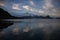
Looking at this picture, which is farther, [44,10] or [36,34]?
[44,10]

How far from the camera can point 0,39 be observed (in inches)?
90.9

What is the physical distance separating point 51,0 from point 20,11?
78 centimetres

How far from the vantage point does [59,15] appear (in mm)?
2785

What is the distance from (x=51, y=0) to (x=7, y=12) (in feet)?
3.55

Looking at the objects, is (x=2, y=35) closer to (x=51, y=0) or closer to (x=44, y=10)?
(x=44, y=10)

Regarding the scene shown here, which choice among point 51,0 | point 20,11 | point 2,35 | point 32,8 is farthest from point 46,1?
point 2,35

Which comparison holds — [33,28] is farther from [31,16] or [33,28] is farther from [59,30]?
[59,30]

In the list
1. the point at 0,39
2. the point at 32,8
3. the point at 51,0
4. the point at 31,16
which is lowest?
the point at 0,39

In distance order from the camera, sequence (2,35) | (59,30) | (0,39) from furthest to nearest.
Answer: (59,30) < (2,35) < (0,39)

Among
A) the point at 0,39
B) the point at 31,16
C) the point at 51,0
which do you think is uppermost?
the point at 51,0

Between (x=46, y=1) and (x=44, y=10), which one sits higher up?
(x=46, y=1)

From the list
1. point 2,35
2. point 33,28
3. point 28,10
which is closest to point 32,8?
point 28,10

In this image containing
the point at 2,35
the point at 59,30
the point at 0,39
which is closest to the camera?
the point at 0,39

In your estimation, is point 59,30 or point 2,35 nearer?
point 2,35
